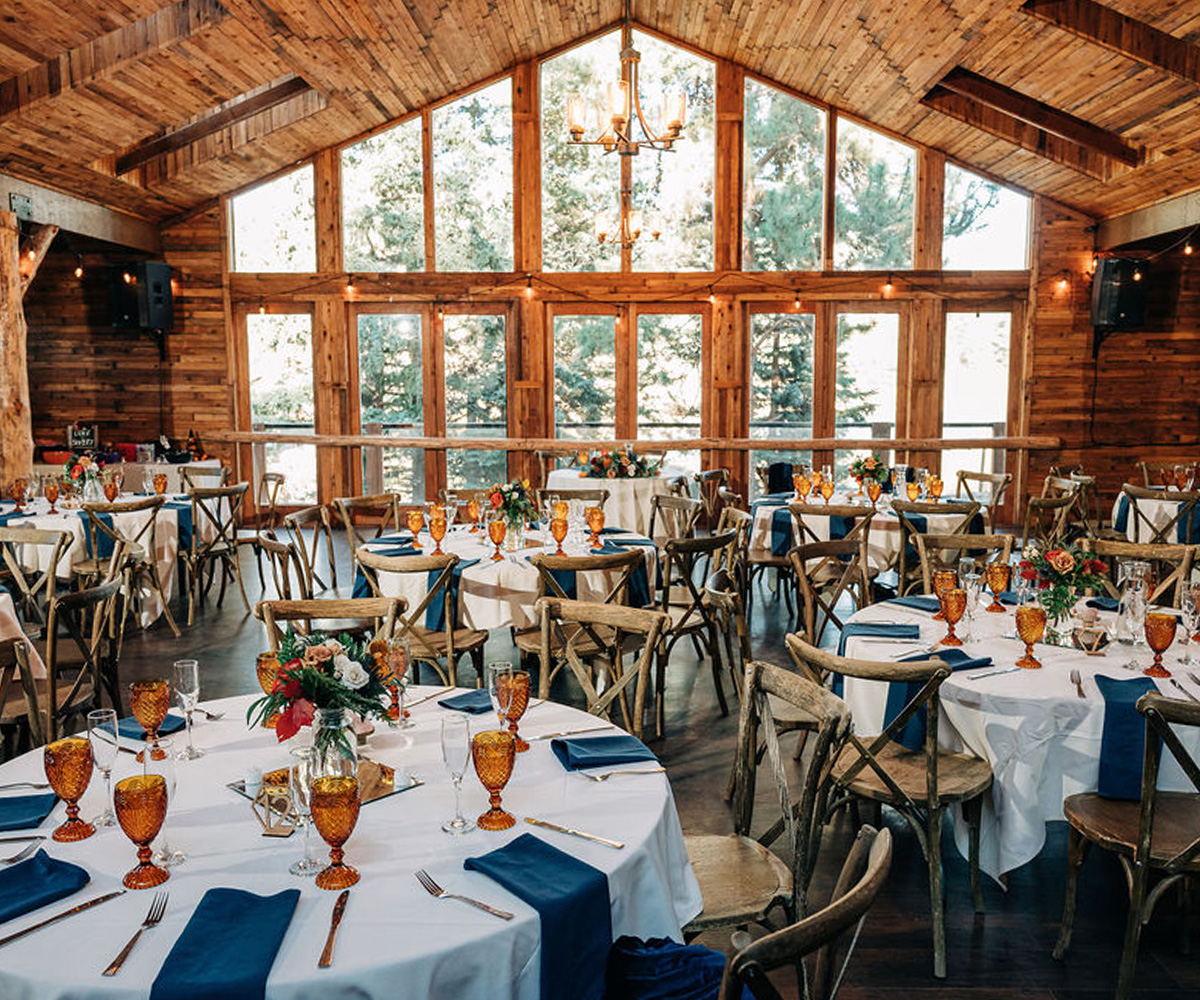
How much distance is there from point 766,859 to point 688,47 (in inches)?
414

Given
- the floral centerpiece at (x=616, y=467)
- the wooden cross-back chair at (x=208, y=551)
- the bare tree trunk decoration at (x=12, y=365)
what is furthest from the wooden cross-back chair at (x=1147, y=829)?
the bare tree trunk decoration at (x=12, y=365)

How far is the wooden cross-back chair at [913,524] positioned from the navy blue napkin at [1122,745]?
2.63 metres

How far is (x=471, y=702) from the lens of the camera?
111 inches

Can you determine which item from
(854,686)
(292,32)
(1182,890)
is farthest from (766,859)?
(292,32)

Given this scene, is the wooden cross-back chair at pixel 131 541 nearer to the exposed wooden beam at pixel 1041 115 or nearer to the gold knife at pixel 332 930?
the gold knife at pixel 332 930

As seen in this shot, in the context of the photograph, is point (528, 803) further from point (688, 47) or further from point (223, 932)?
point (688, 47)

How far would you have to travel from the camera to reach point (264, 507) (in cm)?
1159

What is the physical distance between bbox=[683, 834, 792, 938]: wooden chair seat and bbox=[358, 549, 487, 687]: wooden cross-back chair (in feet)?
5.80

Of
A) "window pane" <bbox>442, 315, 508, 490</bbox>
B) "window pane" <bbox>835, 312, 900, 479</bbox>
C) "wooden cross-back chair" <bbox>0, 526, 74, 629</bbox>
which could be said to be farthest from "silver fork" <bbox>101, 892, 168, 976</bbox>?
"window pane" <bbox>835, 312, 900, 479</bbox>

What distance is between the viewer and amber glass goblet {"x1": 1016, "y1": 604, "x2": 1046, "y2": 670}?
10.6ft

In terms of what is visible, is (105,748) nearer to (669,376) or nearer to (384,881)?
(384,881)

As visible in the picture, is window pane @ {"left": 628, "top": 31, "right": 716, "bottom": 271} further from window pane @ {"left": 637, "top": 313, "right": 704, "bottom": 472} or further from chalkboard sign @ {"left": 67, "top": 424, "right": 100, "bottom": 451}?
chalkboard sign @ {"left": 67, "top": 424, "right": 100, "bottom": 451}

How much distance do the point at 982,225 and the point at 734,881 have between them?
1042 cm

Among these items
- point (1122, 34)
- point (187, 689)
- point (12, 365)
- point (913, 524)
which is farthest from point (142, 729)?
point (1122, 34)
